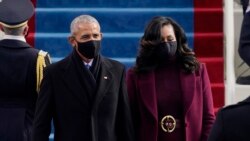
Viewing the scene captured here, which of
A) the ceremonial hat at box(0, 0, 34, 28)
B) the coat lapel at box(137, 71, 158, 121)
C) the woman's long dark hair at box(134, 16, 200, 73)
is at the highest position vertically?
the ceremonial hat at box(0, 0, 34, 28)

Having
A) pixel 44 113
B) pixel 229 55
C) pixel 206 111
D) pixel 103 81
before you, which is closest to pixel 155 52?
pixel 103 81

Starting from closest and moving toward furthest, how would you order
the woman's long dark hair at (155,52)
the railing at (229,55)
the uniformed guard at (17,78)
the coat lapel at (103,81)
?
1. the coat lapel at (103,81)
2. the woman's long dark hair at (155,52)
3. the uniformed guard at (17,78)
4. the railing at (229,55)

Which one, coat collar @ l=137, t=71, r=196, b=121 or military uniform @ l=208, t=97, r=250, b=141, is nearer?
military uniform @ l=208, t=97, r=250, b=141

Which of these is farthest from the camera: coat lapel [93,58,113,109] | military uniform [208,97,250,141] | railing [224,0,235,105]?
railing [224,0,235,105]

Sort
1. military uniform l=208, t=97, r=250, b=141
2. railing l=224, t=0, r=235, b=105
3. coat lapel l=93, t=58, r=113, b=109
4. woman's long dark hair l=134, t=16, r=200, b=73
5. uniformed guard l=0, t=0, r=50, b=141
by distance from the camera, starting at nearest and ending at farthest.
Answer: military uniform l=208, t=97, r=250, b=141
coat lapel l=93, t=58, r=113, b=109
woman's long dark hair l=134, t=16, r=200, b=73
uniformed guard l=0, t=0, r=50, b=141
railing l=224, t=0, r=235, b=105

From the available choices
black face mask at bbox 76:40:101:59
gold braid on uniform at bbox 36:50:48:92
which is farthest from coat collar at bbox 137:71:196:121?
gold braid on uniform at bbox 36:50:48:92

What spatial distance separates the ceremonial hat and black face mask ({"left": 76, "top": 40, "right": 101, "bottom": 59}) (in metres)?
0.73

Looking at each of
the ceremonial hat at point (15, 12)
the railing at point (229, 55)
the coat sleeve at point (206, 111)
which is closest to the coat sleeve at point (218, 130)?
the coat sleeve at point (206, 111)

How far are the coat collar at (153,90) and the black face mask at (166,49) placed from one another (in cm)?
13

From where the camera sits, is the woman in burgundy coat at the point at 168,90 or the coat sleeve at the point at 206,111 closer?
the woman in burgundy coat at the point at 168,90

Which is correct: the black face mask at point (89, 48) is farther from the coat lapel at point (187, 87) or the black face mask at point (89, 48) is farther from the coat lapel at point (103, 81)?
the coat lapel at point (187, 87)

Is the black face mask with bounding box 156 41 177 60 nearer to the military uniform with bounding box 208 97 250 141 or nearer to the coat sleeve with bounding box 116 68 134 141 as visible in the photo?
the coat sleeve with bounding box 116 68 134 141

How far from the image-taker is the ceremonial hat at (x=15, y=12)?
15.9 feet

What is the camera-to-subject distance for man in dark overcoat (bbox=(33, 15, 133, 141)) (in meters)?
4.26
